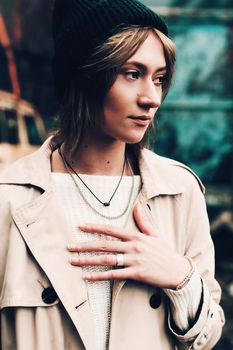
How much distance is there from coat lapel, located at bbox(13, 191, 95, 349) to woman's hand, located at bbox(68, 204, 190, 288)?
0.05 m

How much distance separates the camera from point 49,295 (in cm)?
194

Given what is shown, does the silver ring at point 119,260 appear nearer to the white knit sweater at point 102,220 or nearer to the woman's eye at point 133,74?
the white knit sweater at point 102,220

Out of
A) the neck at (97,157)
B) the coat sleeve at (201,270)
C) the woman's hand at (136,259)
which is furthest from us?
the neck at (97,157)

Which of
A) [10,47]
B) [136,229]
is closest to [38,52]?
[10,47]

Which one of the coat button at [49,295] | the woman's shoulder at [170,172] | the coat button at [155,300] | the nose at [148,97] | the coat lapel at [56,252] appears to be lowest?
the coat button at [155,300]

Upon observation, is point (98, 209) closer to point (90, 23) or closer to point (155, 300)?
point (155, 300)

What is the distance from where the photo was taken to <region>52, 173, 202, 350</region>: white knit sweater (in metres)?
1.97

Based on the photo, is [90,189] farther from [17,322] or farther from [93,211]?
[17,322]

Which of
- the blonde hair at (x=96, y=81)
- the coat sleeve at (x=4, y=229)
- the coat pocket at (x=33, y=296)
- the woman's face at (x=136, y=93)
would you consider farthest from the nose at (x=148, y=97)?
the coat pocket at (x=33, y=296)

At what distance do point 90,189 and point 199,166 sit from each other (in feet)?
12.4

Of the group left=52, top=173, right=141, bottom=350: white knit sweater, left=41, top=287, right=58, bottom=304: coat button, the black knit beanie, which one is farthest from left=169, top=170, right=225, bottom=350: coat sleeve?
the black knit beanie

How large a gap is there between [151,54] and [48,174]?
645 mm

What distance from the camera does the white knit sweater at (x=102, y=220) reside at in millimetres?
1972

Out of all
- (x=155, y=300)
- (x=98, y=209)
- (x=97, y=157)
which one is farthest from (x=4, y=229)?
(x=155, y=300)
